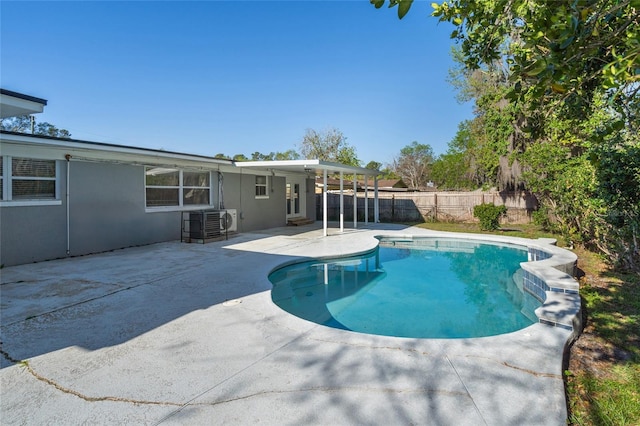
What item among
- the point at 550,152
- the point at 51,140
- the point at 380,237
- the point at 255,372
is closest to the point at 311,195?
the point at 380,237

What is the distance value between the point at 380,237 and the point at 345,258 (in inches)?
167

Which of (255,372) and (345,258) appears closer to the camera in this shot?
(255,372)

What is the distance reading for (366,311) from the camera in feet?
19.4

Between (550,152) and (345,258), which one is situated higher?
(550,152)

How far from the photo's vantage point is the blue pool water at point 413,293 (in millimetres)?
5355

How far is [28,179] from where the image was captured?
307 inches

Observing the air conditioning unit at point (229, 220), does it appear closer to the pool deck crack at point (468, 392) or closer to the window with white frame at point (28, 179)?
the window with white frame at point (28, 179)

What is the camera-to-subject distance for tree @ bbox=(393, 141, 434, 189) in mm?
49312

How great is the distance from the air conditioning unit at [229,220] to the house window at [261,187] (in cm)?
189

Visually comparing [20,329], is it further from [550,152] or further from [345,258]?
[550,152]

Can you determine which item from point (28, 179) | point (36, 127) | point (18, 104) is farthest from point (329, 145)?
point (18, 104)

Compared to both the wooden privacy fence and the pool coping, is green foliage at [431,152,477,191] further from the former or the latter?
the pool coping

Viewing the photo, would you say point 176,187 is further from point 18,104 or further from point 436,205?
point 436,205

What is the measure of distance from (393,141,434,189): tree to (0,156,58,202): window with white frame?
4481 cm
